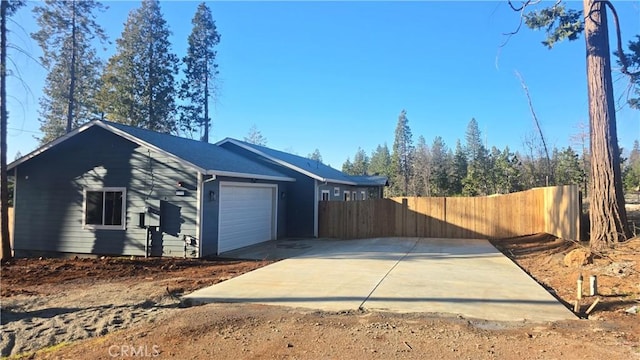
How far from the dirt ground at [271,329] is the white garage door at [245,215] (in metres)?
4.46

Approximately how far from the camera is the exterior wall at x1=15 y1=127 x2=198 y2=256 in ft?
35.7

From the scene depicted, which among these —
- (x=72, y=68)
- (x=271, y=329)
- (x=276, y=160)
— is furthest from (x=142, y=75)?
(x=271, y=329)

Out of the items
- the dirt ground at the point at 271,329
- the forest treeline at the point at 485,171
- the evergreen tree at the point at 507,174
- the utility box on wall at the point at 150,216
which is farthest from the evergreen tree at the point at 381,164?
the dirt ground at the point at 271,329

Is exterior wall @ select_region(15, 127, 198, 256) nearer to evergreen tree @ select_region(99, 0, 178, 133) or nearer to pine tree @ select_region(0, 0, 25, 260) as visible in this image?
pine tree @ select_region(0, 0, 25, 260)

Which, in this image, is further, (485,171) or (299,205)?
(485,171)

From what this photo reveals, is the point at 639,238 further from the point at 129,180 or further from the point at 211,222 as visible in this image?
the point at 129,180

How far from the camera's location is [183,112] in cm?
3009

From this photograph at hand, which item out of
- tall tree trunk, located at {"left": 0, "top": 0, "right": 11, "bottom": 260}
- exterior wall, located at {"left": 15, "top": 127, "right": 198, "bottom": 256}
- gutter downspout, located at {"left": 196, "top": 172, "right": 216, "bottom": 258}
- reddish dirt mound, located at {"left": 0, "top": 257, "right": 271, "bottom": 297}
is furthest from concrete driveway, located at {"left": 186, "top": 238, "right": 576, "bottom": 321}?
tall tree trunk, located at {"left": 0, "top": 0, "right": 11, "bottom": 260}

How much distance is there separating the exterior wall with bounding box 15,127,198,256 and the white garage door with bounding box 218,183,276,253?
4.13 feet

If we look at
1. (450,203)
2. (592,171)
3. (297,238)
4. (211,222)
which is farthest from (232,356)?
(450,203)

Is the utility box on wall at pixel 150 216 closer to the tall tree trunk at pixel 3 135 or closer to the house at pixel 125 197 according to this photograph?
the house at pixel 125 197

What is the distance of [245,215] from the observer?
516 inches

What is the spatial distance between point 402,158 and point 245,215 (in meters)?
36.4

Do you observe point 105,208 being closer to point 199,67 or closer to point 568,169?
point 199,67
